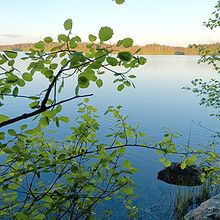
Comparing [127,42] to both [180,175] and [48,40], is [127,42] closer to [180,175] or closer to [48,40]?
[48,40]

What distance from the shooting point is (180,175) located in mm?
14766

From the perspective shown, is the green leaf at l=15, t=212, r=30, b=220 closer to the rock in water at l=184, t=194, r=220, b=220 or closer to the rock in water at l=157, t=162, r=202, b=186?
the rock in water at l=184, t=194, r=220, b=220

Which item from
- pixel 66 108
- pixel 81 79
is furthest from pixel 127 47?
pixel 66 108

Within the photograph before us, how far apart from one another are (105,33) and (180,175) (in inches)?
561

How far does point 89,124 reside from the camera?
12.4ft

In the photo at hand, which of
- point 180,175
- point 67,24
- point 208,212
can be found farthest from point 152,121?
point 67,24

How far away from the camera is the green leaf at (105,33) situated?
1.52 meters

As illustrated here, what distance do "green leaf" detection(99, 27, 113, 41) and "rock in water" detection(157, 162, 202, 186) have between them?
1336 cm

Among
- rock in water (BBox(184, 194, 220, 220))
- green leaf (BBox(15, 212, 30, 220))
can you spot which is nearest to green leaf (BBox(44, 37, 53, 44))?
green leaf (BBox(15, 212, 30, 220))

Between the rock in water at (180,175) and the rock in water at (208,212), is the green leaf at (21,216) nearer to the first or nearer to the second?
the rock in water at (208,212)

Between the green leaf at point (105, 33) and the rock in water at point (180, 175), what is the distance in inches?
526

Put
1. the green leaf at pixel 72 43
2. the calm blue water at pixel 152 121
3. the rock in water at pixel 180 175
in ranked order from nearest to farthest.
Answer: the green leaf at pixel 72 43 < the calm blue water at pixel 152 121 < the rock in water at pixel 180 175

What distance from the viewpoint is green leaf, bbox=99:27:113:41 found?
1.52 meters

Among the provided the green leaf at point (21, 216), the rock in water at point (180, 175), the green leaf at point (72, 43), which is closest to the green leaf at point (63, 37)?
the green leaf at point (72, 43)
